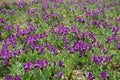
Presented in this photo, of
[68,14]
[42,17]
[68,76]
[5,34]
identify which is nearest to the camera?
[68,76]

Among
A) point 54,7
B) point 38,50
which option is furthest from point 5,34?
point 54,7

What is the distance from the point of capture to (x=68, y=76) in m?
6.83

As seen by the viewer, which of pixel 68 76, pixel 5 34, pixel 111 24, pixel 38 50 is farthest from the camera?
pixel 111 24

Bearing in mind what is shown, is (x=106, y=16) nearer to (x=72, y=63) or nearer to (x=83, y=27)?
(x=83, y=27)

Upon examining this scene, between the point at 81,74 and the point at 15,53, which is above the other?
the point at 15,53

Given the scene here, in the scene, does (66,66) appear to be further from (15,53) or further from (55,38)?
(55,38)

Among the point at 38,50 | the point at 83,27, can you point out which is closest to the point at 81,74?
the point at 38,50

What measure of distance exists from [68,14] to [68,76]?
832cm

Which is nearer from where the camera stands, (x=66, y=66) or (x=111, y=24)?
(x=66, y=66)

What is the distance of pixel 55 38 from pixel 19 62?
241 cm

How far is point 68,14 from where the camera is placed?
1481 centimetres

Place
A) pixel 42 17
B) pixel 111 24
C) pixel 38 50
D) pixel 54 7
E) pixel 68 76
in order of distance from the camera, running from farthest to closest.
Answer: pixel 54 7
pixel 42 17
pixel 111 24
pixel 38 50
pixel 68 76

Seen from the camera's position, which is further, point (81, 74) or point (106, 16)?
point (106, 16)

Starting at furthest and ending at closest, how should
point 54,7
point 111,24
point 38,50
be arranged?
point 54,7
point 111,24
point 38,50
